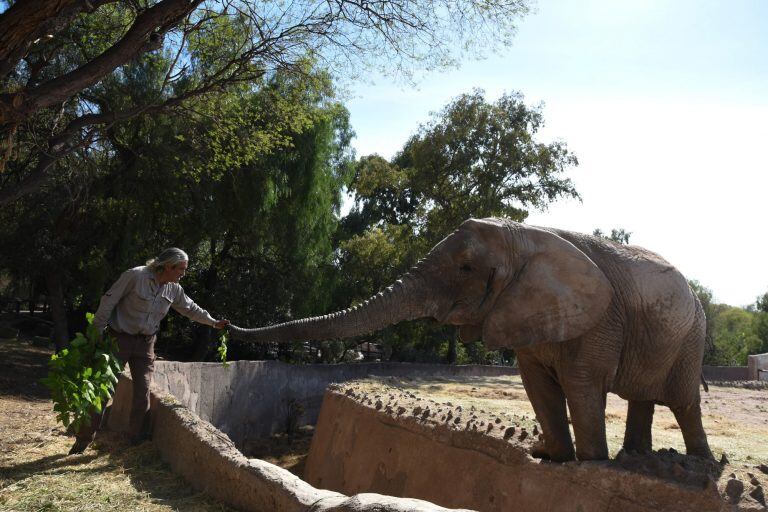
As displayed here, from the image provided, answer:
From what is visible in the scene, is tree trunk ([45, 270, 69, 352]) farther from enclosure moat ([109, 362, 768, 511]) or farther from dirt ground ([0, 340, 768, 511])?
enclosure moat ([109, 362, 768, 511])

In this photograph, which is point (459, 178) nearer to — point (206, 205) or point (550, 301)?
point (206, 205)

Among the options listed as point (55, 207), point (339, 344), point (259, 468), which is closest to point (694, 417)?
point (259, 468)

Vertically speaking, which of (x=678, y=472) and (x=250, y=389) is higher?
(x=678, y=472)

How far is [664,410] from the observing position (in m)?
15.1

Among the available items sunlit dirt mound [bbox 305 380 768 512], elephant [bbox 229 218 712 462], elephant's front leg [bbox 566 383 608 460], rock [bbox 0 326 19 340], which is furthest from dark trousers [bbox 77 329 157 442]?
rock [bbox 0 326 19 340]

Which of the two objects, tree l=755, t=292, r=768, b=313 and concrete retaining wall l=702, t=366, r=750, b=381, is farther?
tree l=755, t=292, r=768, b=313

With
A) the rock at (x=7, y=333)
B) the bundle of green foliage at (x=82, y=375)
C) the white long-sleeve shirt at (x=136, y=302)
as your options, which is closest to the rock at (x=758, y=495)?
the bundle of green foliage at (x=82, y=375)

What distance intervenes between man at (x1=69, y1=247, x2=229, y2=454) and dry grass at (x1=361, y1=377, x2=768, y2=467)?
5048 millimetres

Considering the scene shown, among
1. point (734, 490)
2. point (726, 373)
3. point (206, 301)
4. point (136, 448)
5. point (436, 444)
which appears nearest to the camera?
point (734, 490)

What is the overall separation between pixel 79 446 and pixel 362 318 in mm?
3208

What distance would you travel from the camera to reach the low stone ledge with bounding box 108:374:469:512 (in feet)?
12.7

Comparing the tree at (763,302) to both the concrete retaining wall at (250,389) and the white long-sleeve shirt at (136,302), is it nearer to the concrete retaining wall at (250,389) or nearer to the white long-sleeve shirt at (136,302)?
the concrete retaining wall at (250,389)

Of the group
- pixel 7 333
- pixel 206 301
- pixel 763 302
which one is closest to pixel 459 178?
pixel 206 301

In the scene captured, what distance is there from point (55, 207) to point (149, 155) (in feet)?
7.62
